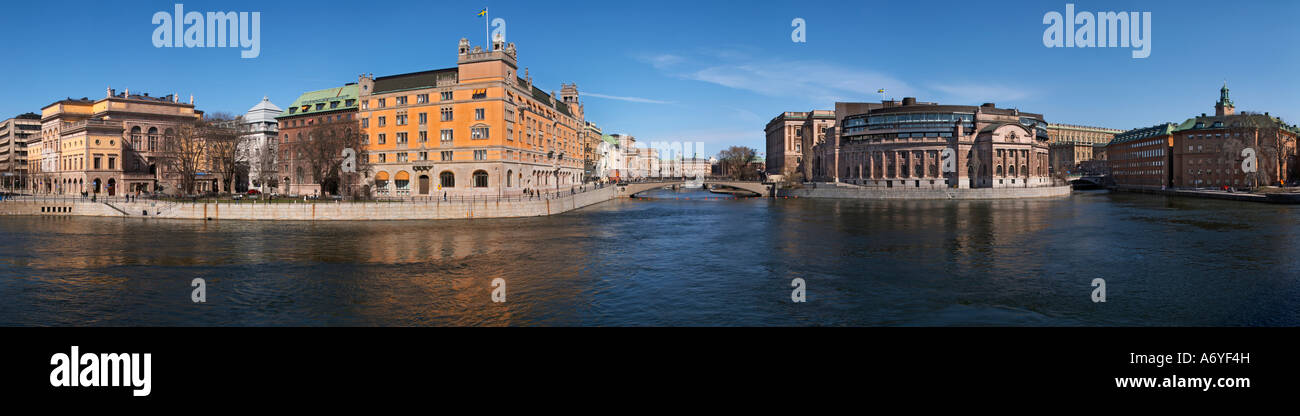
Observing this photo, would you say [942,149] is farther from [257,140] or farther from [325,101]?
[257,140]

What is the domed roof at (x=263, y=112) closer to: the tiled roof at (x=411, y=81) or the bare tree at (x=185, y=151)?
the bare tree at (x=185, y=151)

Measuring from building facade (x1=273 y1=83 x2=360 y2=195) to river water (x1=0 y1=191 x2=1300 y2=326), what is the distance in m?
44.8

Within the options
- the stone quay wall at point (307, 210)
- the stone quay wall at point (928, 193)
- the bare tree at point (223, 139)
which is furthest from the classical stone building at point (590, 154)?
the stone quay wall at point (307, 210)

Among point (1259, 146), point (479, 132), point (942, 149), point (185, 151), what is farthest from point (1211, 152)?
point (185, 151)

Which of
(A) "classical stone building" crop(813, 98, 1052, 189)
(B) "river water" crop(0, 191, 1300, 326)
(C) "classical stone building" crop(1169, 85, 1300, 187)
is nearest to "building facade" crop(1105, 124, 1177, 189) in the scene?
(C) "classical stone building" crop(1169, 85, 1300, 187)

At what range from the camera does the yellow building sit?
84875 mm

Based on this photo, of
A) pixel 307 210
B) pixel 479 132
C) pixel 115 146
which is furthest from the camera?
pixel 115 146

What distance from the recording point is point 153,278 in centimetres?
3219

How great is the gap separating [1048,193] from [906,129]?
34.3 m

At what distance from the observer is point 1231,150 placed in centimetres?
12144

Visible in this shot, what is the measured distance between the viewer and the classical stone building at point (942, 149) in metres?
144

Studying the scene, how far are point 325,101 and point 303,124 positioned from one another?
4989 millimetres
